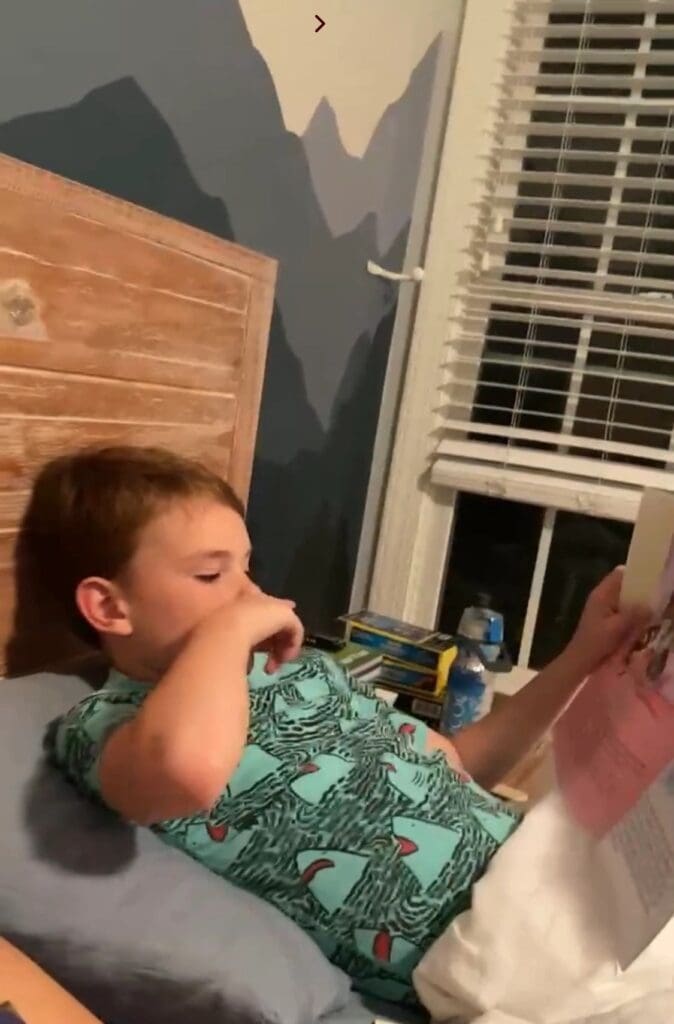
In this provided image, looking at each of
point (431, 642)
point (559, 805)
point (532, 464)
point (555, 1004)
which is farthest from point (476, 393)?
point (555, 1004)

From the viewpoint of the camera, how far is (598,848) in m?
1.01

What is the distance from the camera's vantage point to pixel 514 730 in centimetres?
131

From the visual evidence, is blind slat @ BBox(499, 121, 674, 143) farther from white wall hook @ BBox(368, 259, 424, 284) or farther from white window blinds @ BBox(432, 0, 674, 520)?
white wall hook @ BBox(368, 259, 424, 284)

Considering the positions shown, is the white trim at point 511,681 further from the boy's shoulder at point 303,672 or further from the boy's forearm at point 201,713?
the boy's forearm at point 201,713

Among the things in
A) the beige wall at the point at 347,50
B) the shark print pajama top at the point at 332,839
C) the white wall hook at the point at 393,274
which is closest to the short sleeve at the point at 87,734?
the shark print pajama top at the point at 332,839

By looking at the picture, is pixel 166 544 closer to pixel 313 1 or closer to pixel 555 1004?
pixel 555 1004

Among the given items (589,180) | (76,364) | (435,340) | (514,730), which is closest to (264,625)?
(76,364)

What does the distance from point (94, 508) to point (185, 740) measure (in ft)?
1.09

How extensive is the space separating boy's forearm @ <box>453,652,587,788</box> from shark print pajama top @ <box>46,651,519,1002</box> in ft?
0.81

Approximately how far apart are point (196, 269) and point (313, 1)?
0.68 m

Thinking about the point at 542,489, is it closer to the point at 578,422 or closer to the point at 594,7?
A: the point at 578,422

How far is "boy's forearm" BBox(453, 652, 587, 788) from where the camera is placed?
1301mm

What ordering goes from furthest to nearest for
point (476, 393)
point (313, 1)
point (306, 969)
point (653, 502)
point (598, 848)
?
point (476, 393)
point (313, 1)
point (653, 502)
point (598, 848)
point (306, 969)

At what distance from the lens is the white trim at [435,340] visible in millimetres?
2160
